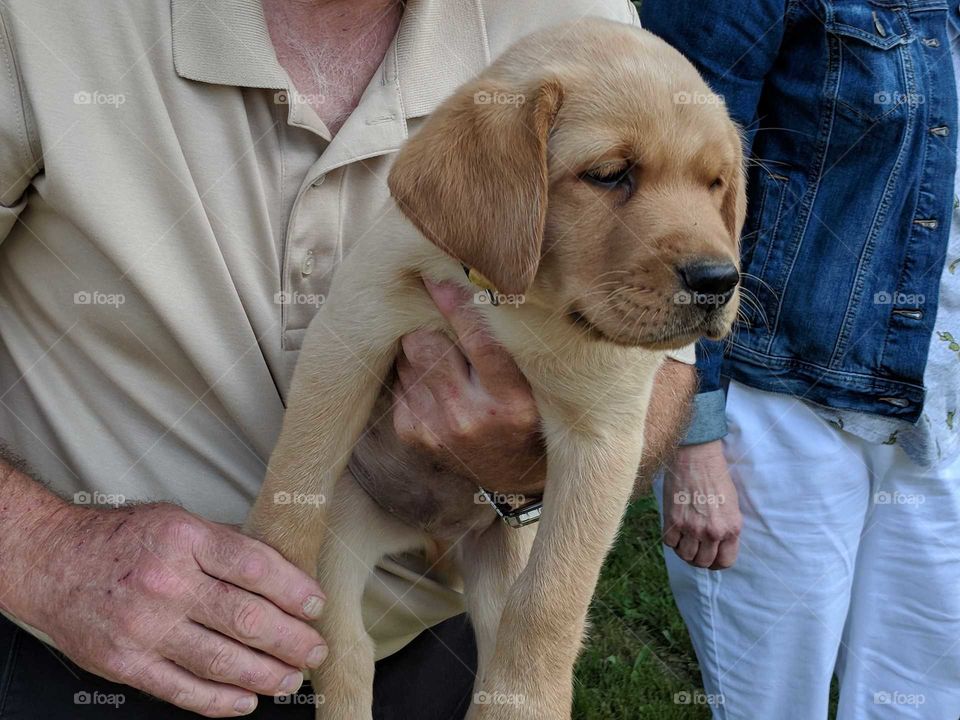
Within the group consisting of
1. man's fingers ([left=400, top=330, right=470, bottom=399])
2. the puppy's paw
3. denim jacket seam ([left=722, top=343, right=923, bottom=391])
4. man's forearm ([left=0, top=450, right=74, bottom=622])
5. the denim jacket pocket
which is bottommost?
denim jacket seam ([left=722, top=343, right=923, bottom=391])

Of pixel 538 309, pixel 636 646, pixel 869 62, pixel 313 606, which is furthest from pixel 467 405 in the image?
pixel 636 646

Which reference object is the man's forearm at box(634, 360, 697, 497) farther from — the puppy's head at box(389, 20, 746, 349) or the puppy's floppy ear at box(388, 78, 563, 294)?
the puppy's floppy ear at box(388, 78, 563, 294)

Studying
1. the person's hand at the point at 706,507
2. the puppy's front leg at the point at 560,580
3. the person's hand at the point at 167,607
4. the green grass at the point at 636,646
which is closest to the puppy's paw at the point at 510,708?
the puppy's front leg at the point at 560,580

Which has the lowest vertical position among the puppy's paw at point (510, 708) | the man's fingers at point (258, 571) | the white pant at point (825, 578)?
the white pant at point (825, 578)

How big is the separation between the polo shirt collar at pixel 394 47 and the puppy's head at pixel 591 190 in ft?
1.14

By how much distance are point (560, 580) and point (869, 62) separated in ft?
5.92

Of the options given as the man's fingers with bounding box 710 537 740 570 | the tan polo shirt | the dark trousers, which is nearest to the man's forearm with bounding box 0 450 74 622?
the tan polo shirt

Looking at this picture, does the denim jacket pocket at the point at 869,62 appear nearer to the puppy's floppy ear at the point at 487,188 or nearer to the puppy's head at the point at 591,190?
the puppy's head at the point at 591,190

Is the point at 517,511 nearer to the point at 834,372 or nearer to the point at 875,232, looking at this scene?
the point at 834,372

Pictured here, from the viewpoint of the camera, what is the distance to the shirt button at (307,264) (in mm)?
2213

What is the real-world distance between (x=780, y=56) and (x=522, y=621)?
6.35 feet

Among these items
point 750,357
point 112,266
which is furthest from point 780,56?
point 112,266

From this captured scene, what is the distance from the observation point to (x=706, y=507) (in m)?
3.20

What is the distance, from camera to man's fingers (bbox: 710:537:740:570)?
3.22 meters
